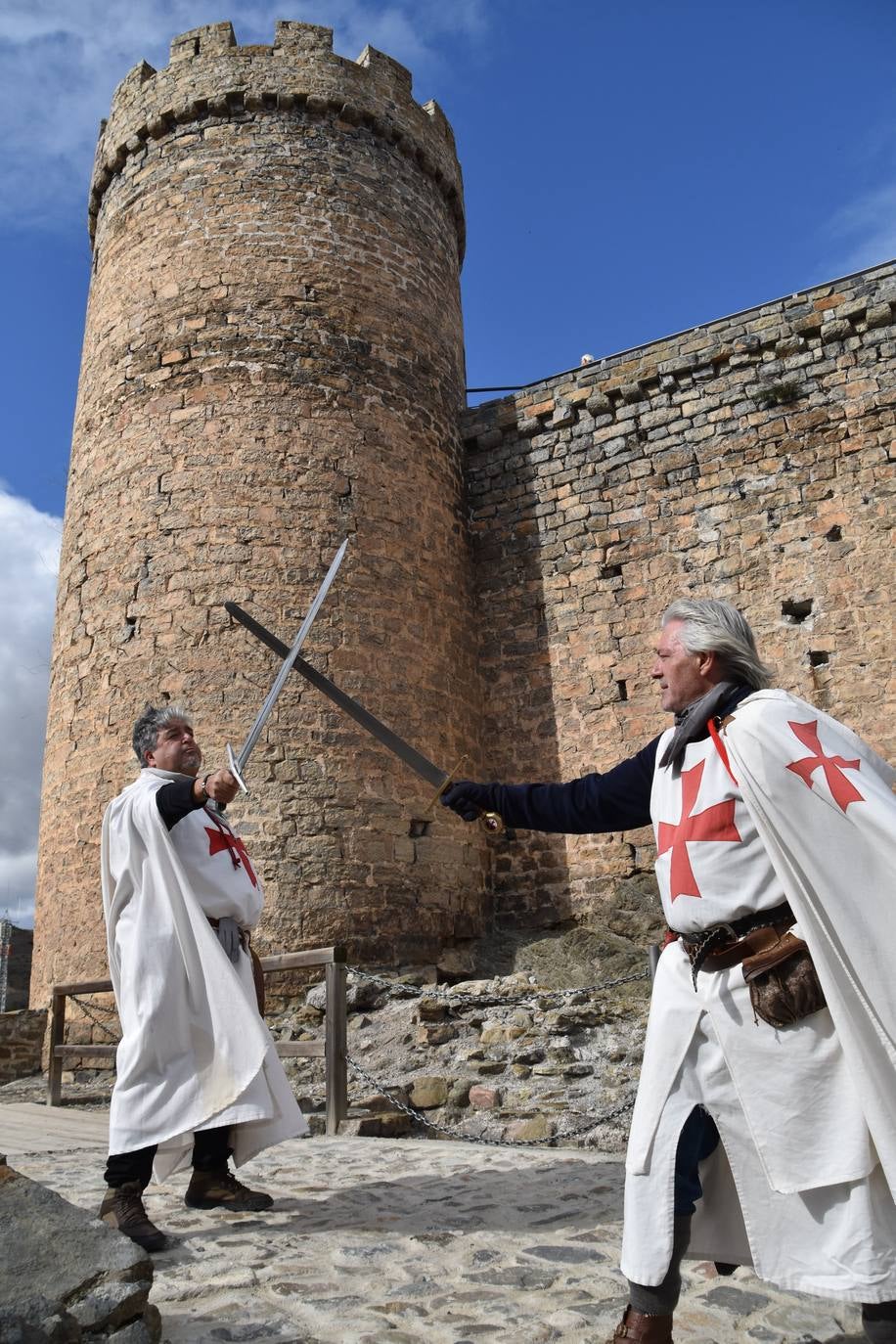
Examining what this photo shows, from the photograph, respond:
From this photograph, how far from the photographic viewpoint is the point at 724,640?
257 cm

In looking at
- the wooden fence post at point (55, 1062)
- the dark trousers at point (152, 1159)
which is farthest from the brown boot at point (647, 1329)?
the wooden fence post at point (55, 1062)

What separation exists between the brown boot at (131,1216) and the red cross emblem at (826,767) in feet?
7.06

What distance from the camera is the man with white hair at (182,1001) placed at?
10.6 ft

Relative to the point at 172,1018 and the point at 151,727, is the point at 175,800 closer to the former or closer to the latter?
the point at 151,727

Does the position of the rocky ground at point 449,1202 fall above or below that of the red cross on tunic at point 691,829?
below

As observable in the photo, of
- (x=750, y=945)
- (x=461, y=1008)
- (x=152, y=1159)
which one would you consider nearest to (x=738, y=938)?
(x=750, y=945)

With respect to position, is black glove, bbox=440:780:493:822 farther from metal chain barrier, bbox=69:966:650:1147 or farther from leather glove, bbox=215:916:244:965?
metal chain barrier, bbox=69:966:650:1147

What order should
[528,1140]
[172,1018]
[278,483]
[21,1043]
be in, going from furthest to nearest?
[278,483] < [21,1043] < [528,1140] < [172,1018]

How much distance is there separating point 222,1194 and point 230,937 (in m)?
0.80

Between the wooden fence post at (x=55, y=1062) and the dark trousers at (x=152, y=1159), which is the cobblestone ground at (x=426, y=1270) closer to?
the dark trousers at (x=152, y=1159)

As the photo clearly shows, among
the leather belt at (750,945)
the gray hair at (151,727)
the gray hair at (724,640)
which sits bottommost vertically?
the leather belt at (750,945)

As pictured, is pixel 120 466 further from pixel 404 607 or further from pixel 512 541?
pixel 512 541

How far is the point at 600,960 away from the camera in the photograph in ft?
27.7

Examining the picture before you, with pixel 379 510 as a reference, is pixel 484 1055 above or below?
below
